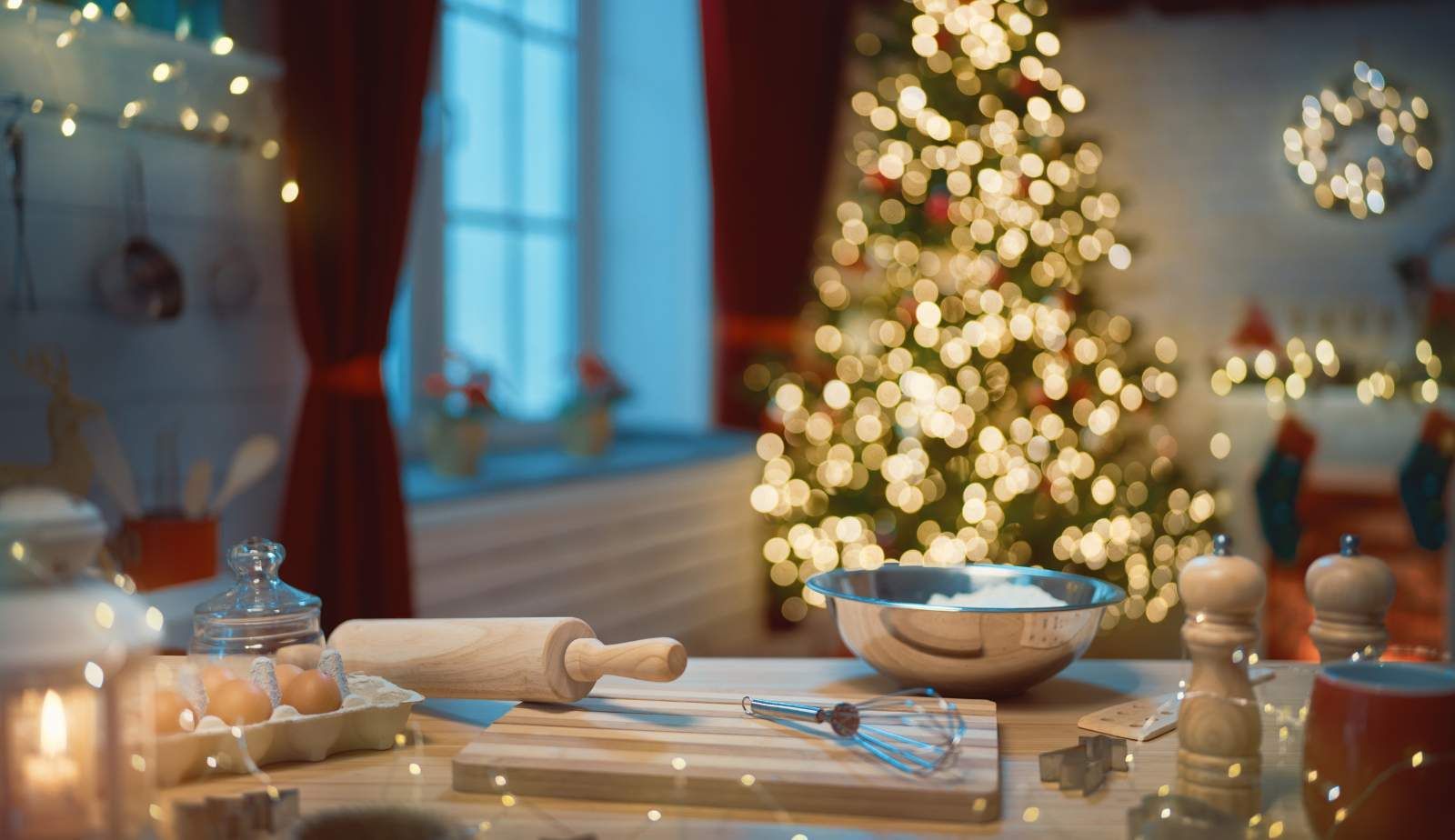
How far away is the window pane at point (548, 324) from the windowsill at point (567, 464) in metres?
0.19

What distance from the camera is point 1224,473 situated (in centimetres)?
434

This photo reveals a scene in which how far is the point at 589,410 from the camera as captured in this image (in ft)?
11.9

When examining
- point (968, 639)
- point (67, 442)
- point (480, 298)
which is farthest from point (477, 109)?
point (968, 639)

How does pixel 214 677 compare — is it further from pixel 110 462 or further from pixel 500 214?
pixel 500 214

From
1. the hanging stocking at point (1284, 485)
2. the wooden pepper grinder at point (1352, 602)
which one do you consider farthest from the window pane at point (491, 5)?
the wooden pepper grinder at point (1352, 602)

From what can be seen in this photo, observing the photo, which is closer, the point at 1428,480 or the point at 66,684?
the point at 66,684

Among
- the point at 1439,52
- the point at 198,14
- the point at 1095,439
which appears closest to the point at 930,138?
the point at 1095,439

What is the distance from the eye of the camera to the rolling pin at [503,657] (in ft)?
3.29

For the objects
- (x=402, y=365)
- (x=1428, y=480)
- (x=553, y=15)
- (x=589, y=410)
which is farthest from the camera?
(x=553, y=15)

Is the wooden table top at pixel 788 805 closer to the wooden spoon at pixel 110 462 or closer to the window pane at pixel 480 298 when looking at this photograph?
the wooden spoon at pixel 110 462

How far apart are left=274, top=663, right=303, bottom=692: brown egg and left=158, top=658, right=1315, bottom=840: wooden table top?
59 millimetres

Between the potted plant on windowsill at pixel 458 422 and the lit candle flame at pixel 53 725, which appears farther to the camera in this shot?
the potted plant on windowsill at pixel 458 422

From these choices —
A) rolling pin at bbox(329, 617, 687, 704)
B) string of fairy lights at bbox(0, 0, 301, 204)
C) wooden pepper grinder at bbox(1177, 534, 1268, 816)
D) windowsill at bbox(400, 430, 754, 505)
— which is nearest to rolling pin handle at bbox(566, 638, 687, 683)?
rolling pin at bbox(329, 617, 687, 704)

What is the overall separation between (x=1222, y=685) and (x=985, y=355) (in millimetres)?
3048
